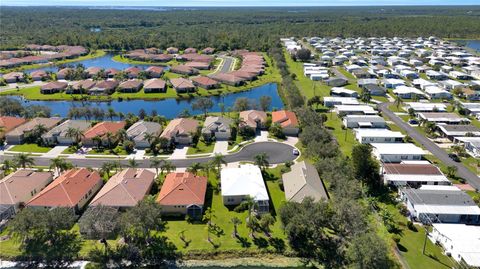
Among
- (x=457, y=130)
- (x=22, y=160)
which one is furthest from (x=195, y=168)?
(x=457, y=130)

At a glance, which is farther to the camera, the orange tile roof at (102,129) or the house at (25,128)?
the house at (25,128)

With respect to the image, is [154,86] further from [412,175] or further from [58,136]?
[412,175]

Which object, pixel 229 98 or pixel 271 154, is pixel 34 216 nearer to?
pixel 271 154

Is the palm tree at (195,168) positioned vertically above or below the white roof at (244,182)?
above

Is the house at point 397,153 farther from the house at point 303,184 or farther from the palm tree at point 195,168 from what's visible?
the palm tree at point 195,168

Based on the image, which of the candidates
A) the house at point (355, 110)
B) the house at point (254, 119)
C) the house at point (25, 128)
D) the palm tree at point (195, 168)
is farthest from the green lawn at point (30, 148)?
the house at point (355, 110)

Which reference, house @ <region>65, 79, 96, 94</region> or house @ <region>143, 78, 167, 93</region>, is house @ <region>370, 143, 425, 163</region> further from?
house @ <region>65, 79, 96, 94</region>
